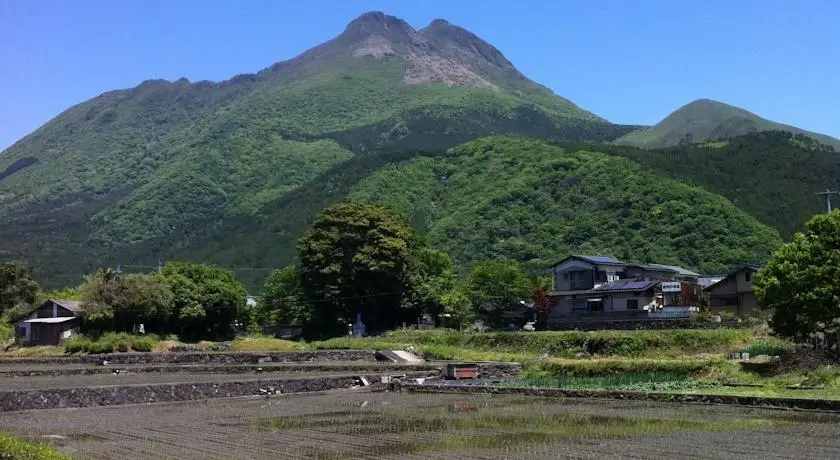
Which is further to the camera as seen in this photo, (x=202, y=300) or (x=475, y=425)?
(x=202, y=300)

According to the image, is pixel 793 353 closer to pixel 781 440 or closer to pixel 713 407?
pixel 713 407

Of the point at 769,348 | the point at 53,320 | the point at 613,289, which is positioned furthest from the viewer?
the point at 53,320

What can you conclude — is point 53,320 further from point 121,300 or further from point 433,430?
point 433,430

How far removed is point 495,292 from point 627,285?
9.54 m

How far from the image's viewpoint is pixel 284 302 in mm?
55844

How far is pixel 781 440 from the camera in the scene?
485 inches

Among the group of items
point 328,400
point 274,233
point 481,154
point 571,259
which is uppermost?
point 481,154

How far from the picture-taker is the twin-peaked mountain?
76.2 meters

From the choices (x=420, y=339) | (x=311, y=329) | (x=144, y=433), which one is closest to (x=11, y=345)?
(x=311, y=329)

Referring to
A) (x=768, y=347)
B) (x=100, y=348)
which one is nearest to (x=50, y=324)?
(x=100, y=348)

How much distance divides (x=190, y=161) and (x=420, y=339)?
127 m

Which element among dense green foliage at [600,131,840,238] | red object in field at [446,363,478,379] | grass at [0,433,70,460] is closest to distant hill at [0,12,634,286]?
dense green foliage at [600,131,840,238]

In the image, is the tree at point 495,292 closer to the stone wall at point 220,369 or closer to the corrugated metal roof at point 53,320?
the stone wall at point 220,369

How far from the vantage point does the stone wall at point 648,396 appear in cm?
1648
